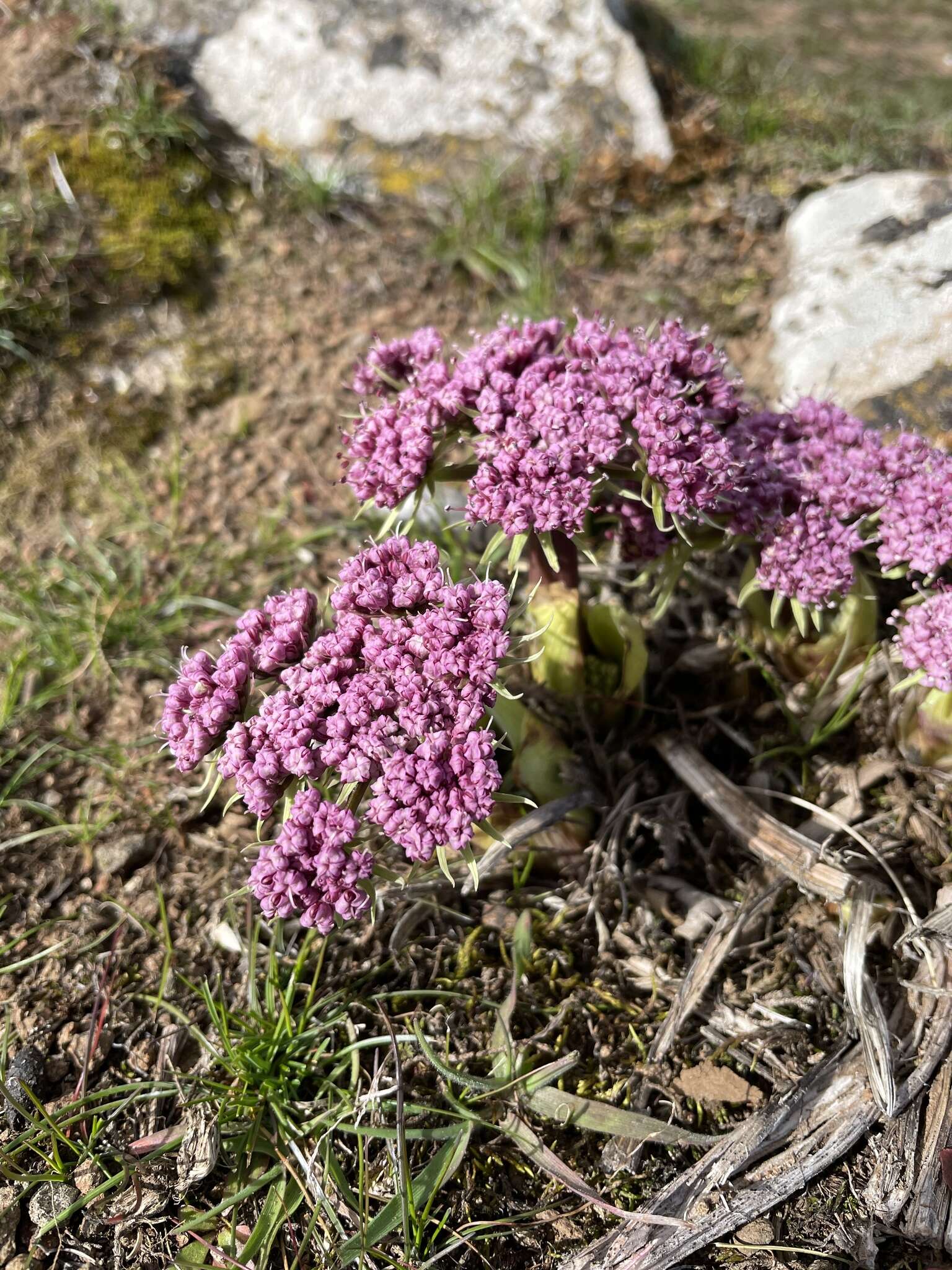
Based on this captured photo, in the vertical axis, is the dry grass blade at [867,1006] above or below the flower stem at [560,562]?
below

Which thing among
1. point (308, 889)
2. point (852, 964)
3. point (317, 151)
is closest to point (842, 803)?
point (852, 964)

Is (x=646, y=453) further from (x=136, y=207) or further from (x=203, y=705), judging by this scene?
(x=136, y=207)

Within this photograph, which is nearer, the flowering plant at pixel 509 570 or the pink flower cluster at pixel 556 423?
the flowering plant at pixel 509 570

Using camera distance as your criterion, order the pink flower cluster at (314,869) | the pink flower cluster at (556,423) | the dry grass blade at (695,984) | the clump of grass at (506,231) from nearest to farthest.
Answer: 1. the pink flower cluster at (314,869)
2. the pink flower cluster at (556,423)
3. the dry grass blade at (695,984)
4. the clump of grass at (506,231)

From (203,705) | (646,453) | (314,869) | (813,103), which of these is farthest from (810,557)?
(813,103)

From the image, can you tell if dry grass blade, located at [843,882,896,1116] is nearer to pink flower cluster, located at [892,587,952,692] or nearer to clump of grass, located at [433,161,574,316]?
pink flower cluster, located at [892,587,952,692]

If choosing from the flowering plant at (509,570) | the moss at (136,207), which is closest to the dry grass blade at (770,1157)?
the flowering plant at (509,570)

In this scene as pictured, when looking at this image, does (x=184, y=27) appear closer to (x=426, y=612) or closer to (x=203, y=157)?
(x=203, y=157)

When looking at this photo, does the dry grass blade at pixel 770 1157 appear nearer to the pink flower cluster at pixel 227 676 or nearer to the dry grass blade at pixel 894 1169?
the dry grass blade at pixel 894 1169
